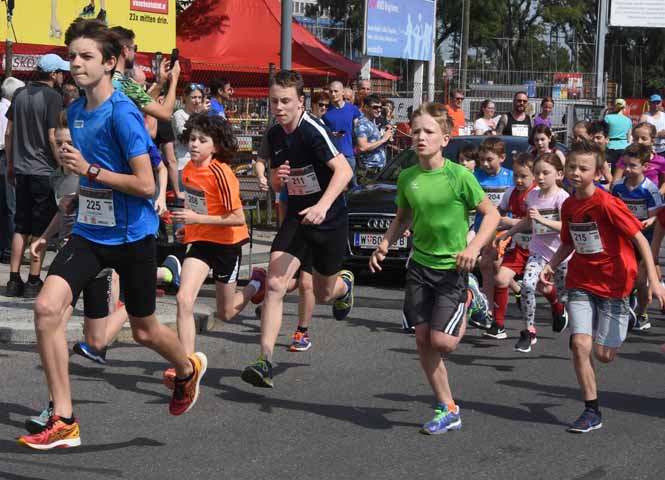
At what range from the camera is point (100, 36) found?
570 centimetres

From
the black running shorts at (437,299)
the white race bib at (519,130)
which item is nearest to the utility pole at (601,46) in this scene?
the white race bib at (519,130)

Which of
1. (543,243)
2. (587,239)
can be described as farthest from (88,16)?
(587,239)

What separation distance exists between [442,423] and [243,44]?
54.3ft

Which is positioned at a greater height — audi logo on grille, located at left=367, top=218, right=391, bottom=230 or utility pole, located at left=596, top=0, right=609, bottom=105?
utility pole, located at left=596, top=0, right=609, bottom=105

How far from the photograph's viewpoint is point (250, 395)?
7.27 meters

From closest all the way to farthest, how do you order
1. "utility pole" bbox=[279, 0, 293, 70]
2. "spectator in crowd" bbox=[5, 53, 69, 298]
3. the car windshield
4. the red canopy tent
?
"spectator in crowd" bbox=[5, 53, 69, 298]
the car windshield
"utility pole" bbox=[279, 0, 293, 70]
the red canopy tent

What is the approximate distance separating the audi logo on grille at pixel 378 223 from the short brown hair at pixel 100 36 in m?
6.42

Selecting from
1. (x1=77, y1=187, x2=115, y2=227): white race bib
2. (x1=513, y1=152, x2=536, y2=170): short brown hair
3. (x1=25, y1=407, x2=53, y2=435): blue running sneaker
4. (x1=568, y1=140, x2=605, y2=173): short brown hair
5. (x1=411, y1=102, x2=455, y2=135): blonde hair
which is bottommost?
Result: (x1=25, y1=407, x2=53, y2=435): blue running sneaker

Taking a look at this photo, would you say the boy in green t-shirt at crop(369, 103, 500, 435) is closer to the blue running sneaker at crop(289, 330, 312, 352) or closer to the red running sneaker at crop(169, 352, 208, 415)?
the red running sneaker at crop(169, 352, 208, 415)

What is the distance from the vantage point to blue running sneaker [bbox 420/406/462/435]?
637 cm

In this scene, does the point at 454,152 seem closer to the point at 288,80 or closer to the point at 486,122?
the point at 486,122

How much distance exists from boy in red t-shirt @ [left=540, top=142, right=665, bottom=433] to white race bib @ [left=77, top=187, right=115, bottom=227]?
8.72 feet

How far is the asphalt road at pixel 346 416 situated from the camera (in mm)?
5699

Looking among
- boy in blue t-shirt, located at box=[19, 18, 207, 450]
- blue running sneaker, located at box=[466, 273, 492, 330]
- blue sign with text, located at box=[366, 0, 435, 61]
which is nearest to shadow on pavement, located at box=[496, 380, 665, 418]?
blue running sneaker, located at box=[466, 273, 492, 330]
